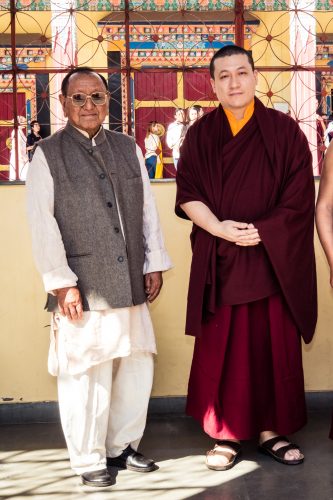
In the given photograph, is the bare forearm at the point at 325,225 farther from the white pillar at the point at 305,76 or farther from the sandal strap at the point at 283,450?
the white pillar at the point at 305,76

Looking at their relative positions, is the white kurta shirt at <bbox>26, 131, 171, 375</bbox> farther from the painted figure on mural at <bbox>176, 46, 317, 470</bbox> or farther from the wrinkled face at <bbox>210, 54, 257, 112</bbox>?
the wrinkled face at <bbox>210, 54, 257, 112</bbox>

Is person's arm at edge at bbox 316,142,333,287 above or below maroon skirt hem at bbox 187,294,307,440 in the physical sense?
above

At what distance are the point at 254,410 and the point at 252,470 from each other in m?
0.26

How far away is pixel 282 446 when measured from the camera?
10.7ft

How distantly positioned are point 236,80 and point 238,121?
0.58ft

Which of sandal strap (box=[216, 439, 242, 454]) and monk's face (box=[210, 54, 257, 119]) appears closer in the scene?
monk's face (box=[210, 54, 257, 119])

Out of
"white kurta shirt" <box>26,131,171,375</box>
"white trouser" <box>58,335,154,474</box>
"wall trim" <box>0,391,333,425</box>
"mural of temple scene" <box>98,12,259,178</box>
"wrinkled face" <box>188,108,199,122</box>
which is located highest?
"mural of temple scene" <box>98,12,259,178</box>

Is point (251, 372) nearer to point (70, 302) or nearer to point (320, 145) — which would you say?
point (70, 302)

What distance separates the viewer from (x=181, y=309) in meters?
4.00

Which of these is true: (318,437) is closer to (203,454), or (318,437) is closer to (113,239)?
(203,454)

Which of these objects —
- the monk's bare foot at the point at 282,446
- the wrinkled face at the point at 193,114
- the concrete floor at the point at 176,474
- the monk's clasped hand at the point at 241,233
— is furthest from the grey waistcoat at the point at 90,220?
the wrinkled face at the point at 193,114

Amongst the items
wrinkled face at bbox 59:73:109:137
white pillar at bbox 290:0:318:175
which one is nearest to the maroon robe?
wrinkled face at bbox 59:73:109:137

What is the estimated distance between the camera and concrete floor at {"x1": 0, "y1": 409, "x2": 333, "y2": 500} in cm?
292

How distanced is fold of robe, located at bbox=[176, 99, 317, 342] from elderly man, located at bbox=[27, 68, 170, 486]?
0.29m
